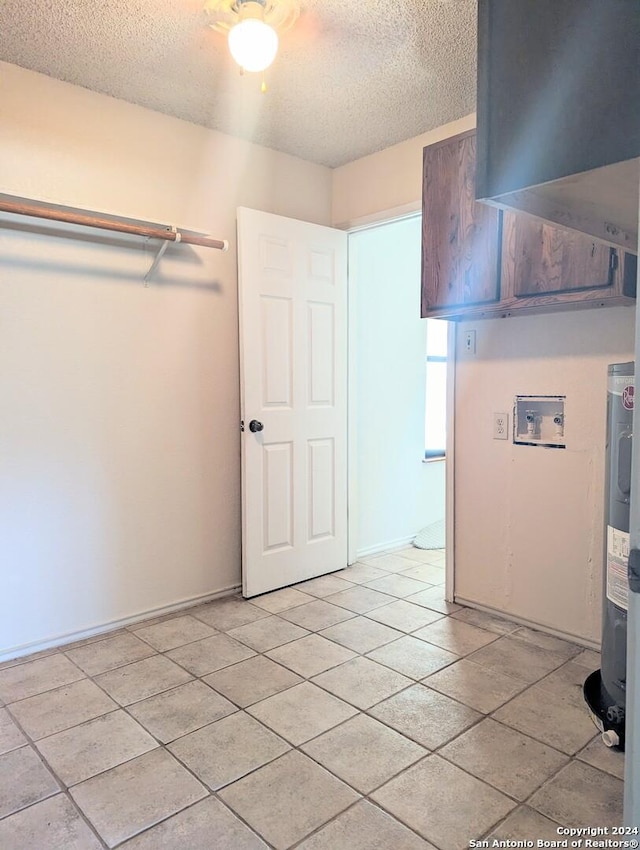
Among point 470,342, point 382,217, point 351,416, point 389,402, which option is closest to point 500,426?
point 470,342

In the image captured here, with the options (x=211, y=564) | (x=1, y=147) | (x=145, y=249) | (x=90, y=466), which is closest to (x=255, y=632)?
(x=211, y=564)

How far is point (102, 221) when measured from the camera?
2.46 meters

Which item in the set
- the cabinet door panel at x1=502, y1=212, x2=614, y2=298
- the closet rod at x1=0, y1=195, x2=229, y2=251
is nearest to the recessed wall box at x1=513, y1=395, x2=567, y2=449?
the cabinet door panel at x1=502, y1=212, x2=614, y2=298

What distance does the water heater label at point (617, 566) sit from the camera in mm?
1837

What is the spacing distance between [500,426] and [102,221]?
2.09 meters

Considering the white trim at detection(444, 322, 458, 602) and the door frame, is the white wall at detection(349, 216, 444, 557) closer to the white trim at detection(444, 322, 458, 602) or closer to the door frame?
the door frame

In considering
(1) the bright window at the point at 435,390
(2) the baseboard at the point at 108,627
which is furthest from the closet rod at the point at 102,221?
(1) the bright window at the point at 435,390

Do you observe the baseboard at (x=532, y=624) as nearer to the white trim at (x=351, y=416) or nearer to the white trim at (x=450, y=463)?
the white trim at (x=450, y=463)

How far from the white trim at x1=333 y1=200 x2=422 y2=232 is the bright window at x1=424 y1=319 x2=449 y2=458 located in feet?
4.20

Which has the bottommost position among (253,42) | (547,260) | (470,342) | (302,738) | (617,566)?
(302,738)

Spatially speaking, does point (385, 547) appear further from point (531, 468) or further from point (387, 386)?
point (531, 468)

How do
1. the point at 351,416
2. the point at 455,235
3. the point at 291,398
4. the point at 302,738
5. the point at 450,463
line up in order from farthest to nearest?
the point at 351,416, the point at 291,398, the point at 450,463, the point at 455,235, the point at 302,738

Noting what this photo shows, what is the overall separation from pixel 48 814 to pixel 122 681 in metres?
0.70

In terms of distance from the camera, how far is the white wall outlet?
289cm
